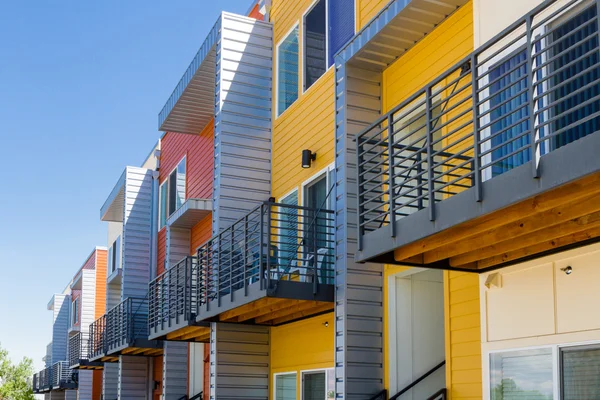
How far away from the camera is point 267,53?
16344mm

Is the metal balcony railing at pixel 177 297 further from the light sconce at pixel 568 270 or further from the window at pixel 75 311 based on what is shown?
the window at pixel 75 311

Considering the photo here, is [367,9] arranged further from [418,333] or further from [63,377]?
[63,377]

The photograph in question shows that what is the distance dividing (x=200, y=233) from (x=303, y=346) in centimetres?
747

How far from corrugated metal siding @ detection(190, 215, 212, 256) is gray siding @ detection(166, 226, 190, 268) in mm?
129

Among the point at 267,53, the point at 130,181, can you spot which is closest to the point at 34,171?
the point at 130,181

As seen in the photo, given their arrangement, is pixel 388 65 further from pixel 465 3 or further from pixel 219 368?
pixel 219 368

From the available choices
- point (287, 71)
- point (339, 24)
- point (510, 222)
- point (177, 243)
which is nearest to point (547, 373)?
point (510, 222)

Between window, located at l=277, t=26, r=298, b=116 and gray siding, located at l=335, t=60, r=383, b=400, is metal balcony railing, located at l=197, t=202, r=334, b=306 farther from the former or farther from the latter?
window, located at l=277, t=26, r=298, b=116

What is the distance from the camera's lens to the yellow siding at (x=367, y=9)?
12.2 m

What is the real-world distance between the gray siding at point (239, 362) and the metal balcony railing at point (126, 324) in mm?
7034

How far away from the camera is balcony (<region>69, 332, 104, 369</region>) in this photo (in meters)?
28.2

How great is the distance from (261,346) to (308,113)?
416cm

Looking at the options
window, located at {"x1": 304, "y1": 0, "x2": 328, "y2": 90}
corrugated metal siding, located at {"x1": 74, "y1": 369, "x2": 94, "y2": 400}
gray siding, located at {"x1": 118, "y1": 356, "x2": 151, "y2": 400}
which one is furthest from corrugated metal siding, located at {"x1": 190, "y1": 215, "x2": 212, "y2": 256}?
corrugated metal siding, located at {"x1": 74, "y1": 369, "x2": 94, "y2": 400}

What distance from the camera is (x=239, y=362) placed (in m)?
14.7
